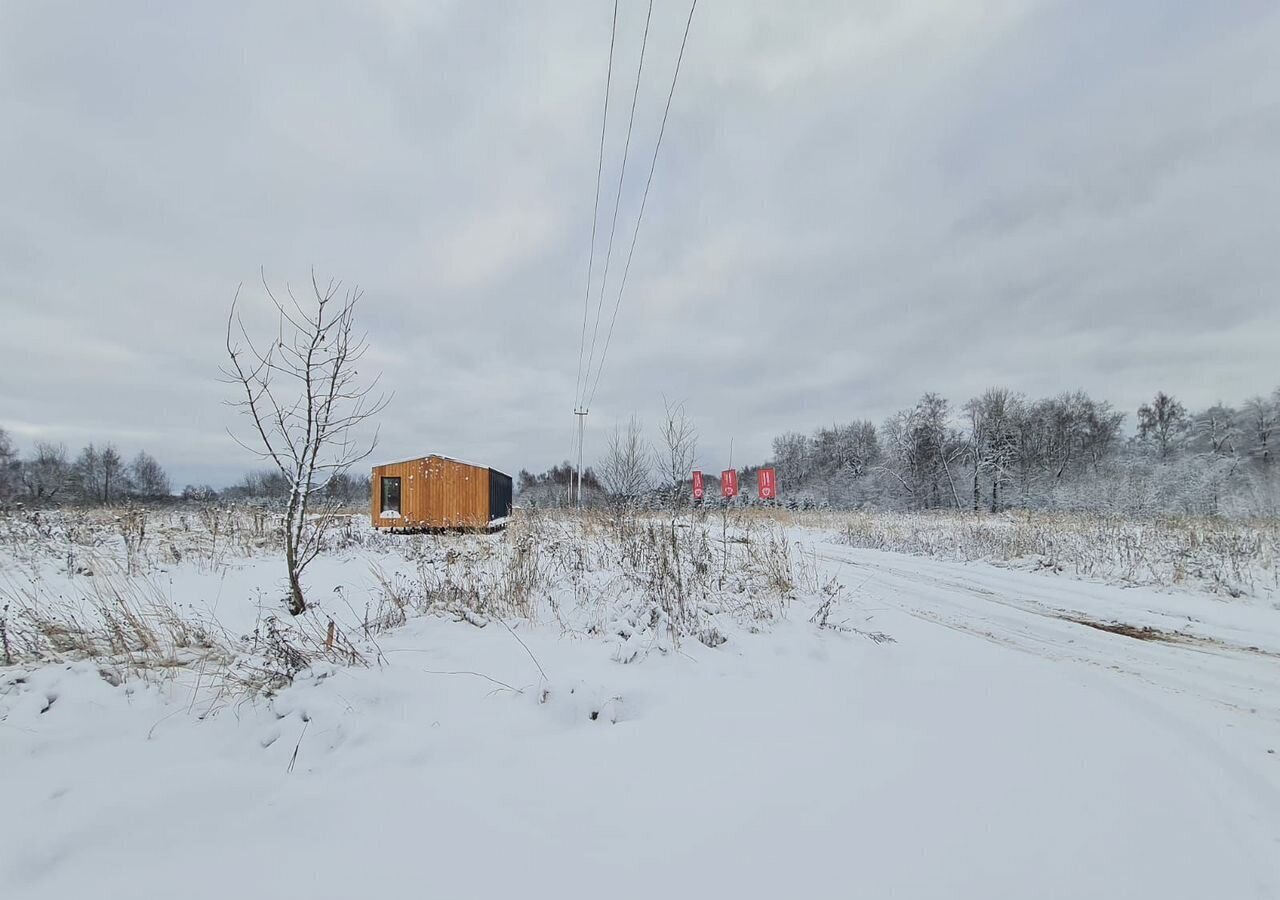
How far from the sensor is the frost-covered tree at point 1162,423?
40375mm

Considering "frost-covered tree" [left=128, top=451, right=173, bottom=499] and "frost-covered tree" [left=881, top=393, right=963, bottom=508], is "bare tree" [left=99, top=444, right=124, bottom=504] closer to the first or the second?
"frost-covered tree" [left=128, top=451, right=173, bottom=499]

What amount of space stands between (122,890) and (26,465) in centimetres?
6314

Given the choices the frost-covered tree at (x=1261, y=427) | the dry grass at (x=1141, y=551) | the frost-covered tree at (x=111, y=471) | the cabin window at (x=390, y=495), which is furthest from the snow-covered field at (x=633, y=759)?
the frost-covered tree at (x=111, y=471)

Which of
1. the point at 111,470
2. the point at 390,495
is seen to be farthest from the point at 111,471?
the point at 390,495

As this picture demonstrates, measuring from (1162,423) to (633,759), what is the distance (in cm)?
6013

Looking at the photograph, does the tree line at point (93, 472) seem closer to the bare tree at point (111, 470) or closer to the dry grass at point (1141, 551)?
the bare tree at point (111, 470)

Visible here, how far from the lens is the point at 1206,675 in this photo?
3.34 meters

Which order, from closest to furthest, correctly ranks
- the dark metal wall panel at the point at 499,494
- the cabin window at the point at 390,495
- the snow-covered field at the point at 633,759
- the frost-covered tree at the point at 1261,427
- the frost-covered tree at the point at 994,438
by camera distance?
the snow-covered field at the point at 633,759 → the cabin window at the point at 390,495 → the dark metal wall panel at the point at 499,494 → the frost-covered tree at the point at 1261,427 → the frost-covered tree at the point at 994,438

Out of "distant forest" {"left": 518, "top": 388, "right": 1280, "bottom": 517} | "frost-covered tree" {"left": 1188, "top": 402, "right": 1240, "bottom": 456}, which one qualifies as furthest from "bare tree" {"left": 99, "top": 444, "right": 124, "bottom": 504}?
"frost-covered tree" {"left": 1188, "top": 402, "right": 1240, "bottom": 456}

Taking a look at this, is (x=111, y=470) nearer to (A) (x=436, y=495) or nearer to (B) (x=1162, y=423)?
(A) (x=436, y=495)

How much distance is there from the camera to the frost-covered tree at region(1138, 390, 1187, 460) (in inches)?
1590

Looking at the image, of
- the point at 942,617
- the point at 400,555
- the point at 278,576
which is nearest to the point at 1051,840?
the point at 942,617

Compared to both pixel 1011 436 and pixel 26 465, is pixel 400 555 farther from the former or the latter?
→ pixel 26 465

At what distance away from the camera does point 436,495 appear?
17953mm
